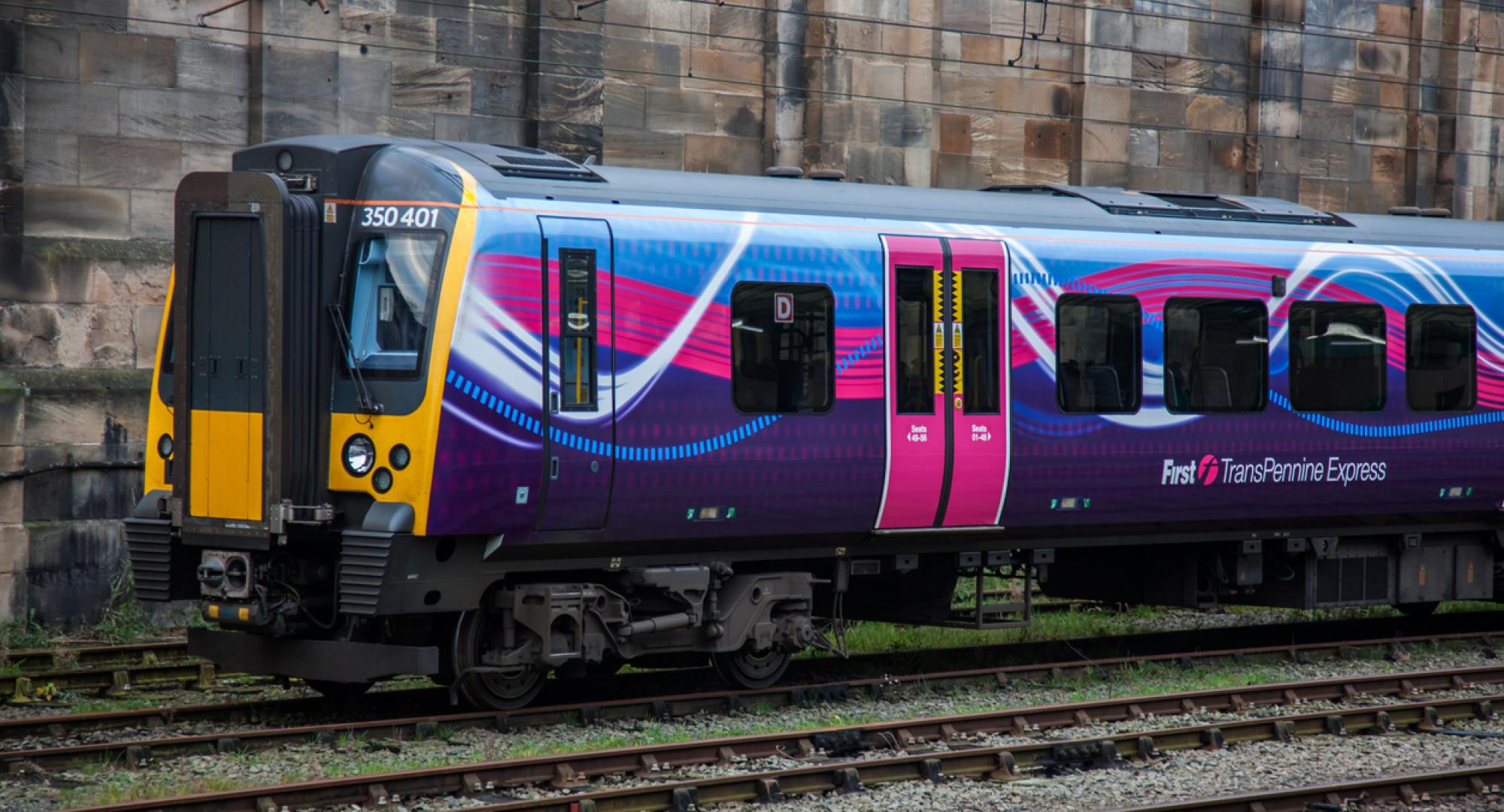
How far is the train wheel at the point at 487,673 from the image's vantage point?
36.6 feet

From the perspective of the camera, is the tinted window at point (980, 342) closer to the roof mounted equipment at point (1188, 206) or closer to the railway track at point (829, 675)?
the roof mounted equipment at point (1188, 206)

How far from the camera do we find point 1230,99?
24.4 m

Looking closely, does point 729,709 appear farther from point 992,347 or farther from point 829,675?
point 992,347

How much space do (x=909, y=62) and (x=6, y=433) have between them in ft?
36.1

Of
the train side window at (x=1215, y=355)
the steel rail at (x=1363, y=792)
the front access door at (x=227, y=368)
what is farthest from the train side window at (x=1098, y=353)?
the front access door at (x=227, y=368)

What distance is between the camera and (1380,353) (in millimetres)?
14977

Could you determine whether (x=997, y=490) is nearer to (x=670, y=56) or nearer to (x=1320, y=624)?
(x=1320, y=624)

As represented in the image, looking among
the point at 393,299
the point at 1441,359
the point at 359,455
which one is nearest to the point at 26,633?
the point at 359,455

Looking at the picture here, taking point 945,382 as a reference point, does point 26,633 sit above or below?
below

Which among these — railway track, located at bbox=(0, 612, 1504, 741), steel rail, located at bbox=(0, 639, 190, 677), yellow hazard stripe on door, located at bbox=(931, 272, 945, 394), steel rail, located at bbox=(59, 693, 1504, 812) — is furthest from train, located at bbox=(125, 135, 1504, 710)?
steel rail, located at bbox=(0, 639, 190, 677)

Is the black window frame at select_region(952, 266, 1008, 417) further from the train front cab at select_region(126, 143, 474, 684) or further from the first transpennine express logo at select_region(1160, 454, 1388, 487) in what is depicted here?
the train front cab at select_region(126, 143, 474, 684)

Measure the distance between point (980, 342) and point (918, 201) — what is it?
1.11m

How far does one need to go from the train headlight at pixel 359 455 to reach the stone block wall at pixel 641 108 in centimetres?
547

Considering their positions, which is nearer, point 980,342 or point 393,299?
point 393,299
